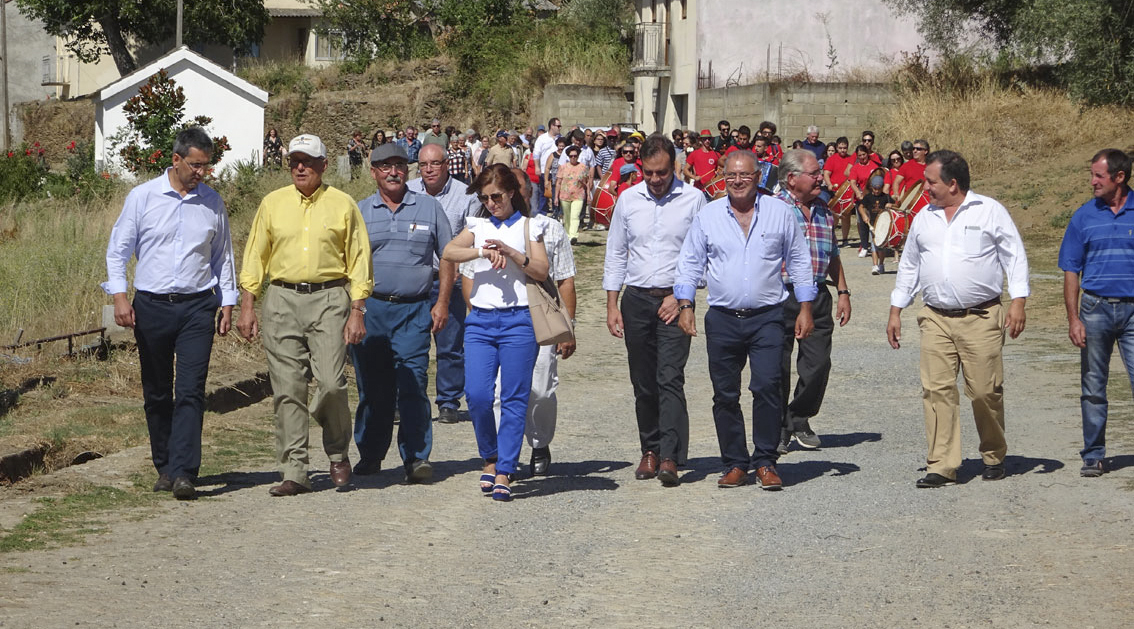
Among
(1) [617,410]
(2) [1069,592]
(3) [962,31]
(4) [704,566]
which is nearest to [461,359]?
(1) [617,410]

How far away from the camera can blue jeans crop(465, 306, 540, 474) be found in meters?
8.55

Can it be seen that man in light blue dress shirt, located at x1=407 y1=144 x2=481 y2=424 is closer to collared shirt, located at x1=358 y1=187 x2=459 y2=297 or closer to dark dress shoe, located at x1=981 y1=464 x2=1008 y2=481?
collared shirt, located at x1=358 y1=187 x2=459 y2=297

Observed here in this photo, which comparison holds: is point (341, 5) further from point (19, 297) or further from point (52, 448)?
point (52, 448)

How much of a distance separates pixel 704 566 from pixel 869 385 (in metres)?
7.43

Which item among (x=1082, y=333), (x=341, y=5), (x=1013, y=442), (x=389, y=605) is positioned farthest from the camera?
(x=341, y=5)

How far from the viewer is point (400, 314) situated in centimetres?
908

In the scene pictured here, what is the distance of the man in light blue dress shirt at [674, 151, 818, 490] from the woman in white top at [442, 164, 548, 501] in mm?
937

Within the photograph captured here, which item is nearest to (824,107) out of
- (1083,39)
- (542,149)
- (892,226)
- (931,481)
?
(1083,39)

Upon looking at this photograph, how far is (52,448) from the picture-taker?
9.76m

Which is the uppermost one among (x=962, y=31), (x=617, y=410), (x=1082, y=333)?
(x=962, y=31)

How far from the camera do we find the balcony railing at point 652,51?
48.1 metres

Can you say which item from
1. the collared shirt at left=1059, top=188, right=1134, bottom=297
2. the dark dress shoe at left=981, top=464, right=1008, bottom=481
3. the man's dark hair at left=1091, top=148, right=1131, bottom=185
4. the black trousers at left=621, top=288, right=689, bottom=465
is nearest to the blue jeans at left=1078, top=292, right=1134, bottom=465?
the collared shirt at left=1059, top=188, right=1134, bottom=297

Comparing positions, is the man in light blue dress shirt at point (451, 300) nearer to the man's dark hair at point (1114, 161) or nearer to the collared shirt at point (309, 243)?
the collared shirt at point (309, 243)

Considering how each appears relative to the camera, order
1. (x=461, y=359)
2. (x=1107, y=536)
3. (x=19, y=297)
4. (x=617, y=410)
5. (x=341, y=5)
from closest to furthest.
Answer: (x=1107, y=536)
(x=461, y=359)
(x=617, y=410)
(x=19, y=297)
(x=341, y=5)
